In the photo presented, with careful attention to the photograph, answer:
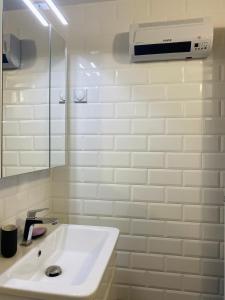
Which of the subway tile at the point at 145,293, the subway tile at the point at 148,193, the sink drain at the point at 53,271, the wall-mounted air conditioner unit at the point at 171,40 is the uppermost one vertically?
the wall-mounted air conditioner unit at the point at 171,40

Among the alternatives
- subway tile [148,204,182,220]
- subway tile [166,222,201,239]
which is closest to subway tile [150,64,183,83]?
subway tile [148,204,182,220]

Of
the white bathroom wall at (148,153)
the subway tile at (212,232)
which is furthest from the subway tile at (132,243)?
the subway tile at (212,232)

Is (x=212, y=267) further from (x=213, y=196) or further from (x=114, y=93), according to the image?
(x=114, y=93)

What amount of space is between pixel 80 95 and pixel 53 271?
102 centimetres

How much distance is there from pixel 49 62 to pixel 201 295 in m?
1.65

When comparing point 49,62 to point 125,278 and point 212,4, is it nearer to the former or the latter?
point 212,4

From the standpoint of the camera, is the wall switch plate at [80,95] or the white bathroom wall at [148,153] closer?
the white bathroom wall at [148,153]

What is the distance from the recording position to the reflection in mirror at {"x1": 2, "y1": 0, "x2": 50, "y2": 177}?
1.22m

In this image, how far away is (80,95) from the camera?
167cm

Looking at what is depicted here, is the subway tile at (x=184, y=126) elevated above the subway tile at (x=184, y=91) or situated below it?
below

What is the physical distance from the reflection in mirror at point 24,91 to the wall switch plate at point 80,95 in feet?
0.61

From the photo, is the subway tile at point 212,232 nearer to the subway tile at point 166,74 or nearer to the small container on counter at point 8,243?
the subway tile at point 166,74

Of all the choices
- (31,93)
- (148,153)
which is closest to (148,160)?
(148,153)

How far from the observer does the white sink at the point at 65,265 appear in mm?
832
